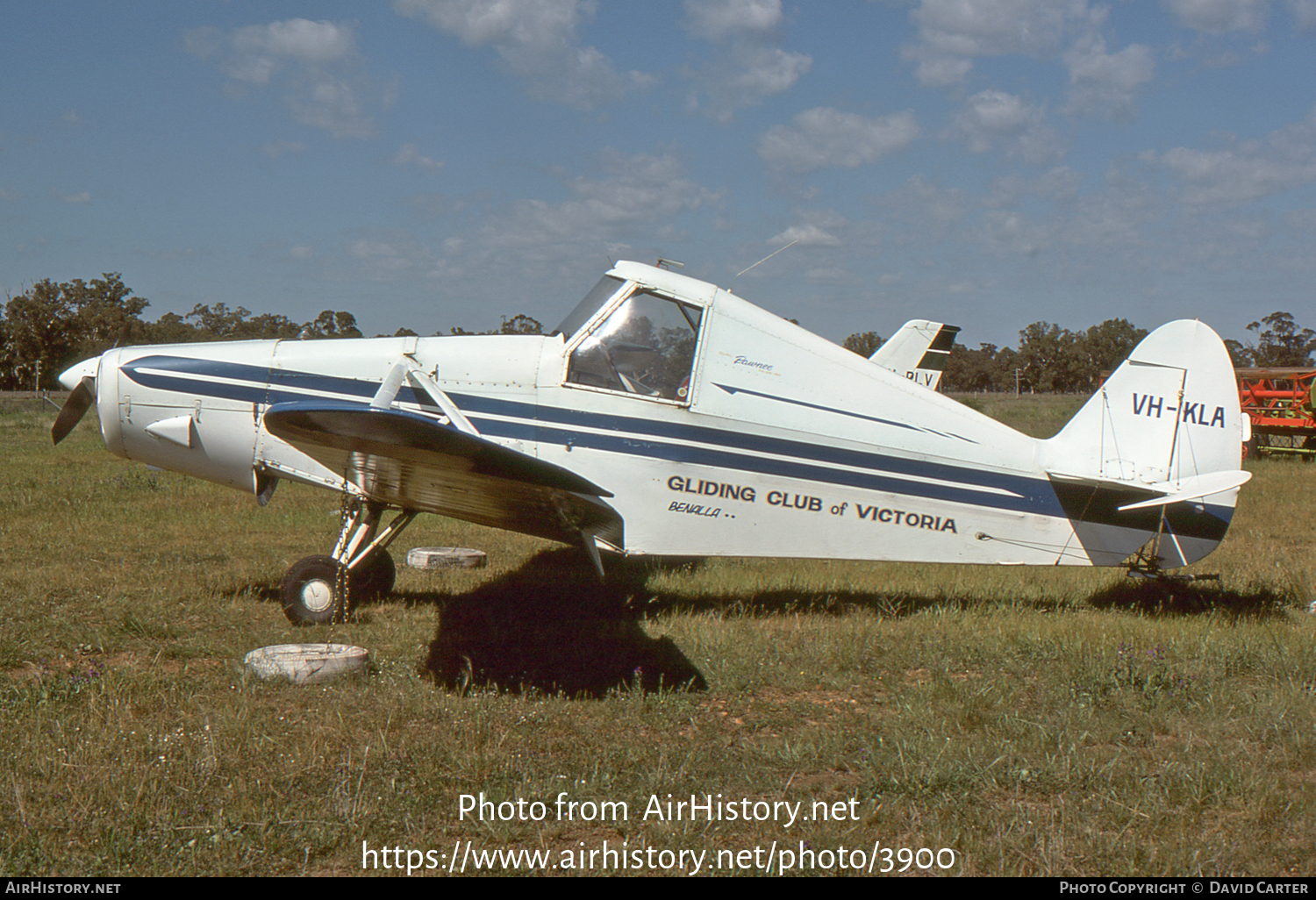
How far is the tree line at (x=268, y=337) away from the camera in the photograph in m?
32.1

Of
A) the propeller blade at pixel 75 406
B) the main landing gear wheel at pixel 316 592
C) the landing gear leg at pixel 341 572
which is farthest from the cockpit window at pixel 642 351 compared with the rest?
the propeller blade at pixel 75 406

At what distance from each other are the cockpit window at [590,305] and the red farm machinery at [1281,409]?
1866 cm

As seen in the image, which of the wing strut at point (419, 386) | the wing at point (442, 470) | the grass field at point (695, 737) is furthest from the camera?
the wing strut at point (419, 386)

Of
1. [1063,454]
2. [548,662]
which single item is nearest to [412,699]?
[548,662]

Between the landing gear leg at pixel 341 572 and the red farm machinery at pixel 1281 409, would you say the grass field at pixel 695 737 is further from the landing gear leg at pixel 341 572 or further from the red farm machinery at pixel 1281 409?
the red farm machinery at pixel 1281 409

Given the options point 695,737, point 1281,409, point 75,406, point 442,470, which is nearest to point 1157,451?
point 695,737

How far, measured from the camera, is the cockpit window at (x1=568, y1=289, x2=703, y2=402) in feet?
18.4

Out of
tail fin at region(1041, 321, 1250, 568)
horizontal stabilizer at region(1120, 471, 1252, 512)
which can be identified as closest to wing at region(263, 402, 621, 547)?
tail fin at region(1041, 321, 1250, 568)

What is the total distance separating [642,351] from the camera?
222 inches

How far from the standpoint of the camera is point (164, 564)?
7496 millimetres

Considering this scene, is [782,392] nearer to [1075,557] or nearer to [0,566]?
[1075,557]

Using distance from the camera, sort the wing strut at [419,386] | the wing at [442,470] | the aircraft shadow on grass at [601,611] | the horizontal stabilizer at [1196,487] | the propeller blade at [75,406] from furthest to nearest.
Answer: the propeller blade at [75,406]
the horizontal stabilizer at [1196,487]
the wing strut at [419,386]
the aircraft shadow on grass at [601,611]
the wing at [442,470]

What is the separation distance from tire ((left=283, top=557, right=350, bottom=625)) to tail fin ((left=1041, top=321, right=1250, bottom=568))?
4.96 metres
